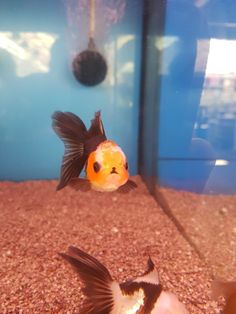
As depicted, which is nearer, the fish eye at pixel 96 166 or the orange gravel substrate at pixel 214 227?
the fish eye at pixel 96 166

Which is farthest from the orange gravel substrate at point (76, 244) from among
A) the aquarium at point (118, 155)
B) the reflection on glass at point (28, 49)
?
the reflection on glass at point (28, 49)

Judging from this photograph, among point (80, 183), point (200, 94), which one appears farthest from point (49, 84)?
point (80, 183)

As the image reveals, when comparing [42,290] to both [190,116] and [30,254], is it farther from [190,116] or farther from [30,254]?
[190,116]

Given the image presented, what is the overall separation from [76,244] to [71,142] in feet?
3.90

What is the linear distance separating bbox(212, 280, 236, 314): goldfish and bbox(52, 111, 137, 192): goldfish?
49 centimetres

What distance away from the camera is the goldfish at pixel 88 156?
1.24m

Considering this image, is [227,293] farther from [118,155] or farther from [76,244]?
[76,244]

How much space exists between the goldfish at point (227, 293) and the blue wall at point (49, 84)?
2310 millimetres

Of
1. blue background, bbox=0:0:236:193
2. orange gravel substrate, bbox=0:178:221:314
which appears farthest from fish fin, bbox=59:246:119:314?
blue background, bbox=0:0:236:193

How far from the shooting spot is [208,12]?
2.23m

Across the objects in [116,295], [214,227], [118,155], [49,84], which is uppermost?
[118,155]

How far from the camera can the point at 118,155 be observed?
4.15 ft

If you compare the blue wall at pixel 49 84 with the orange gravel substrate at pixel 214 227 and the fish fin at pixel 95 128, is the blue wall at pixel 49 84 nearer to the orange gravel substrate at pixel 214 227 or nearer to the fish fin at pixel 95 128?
the orange gravel substrate at pixel 214 227

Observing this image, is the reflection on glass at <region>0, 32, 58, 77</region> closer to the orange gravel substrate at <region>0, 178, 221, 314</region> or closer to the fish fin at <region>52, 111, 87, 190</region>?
the orange gravel substrate at <region>0, 178, 221, 314</region>
